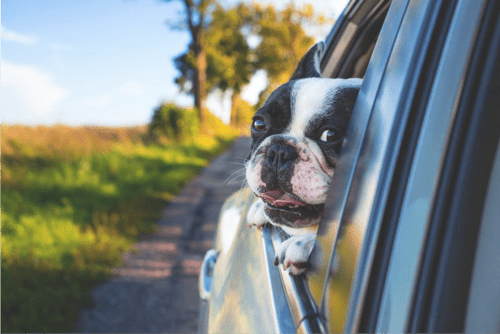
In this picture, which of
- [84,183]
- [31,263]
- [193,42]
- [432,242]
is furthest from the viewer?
[193,42]

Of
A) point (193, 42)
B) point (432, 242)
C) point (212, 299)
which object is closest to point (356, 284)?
point (432, 242)

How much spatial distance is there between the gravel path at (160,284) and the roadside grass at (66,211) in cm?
17

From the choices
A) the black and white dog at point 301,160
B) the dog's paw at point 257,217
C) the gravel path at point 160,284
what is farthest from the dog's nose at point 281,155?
the gravel path at point 160,284

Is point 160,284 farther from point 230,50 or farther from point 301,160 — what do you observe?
point 230,50

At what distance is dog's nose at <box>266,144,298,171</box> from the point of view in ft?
4.83

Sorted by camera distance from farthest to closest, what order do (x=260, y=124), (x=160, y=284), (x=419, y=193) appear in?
(x=160, y=284) < (x=260, y=124) < (x=419, y=193)

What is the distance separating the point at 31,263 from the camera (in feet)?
13.7

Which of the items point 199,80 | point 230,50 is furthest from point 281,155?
point 230,50

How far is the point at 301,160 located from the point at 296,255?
0.35 metres

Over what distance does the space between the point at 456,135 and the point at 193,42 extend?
849 inches

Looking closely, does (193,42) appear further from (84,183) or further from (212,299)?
(212,299)

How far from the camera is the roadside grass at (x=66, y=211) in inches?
147

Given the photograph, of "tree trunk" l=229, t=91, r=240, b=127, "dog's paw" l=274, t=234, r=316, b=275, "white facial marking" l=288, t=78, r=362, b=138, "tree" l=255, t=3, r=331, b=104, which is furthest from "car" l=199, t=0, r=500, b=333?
"tree trunk" l=229, t=91, r=240, b=127

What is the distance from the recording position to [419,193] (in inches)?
30.9
